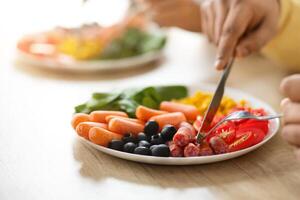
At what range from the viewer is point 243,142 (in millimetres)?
1113

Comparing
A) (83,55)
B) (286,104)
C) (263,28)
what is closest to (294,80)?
(286,104)

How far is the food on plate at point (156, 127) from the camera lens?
1084mm

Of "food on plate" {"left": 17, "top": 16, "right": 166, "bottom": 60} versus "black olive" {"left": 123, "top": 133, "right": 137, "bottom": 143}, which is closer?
"black olive" {"left": 123, "top": 133, "right": 137, "bottom": 143}

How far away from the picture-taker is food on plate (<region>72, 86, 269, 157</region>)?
3.56 feet

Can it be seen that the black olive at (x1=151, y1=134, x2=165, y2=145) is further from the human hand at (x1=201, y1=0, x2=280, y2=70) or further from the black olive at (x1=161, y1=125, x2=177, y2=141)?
the human hand at (x1=201, y1=0, x2=280, y2=70)

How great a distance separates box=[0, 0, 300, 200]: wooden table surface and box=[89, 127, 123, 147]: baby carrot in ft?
0.11

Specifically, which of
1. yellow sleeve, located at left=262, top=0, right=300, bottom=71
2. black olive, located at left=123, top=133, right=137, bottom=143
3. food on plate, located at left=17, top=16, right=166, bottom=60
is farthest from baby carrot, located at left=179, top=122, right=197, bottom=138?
food on plate, located at left=17, top=16, right=166, bottom=60

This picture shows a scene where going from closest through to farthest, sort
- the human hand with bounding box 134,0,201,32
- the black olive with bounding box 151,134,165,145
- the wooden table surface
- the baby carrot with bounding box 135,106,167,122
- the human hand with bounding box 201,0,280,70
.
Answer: the wooden table surface, the black olive with bounding box 151,134,165,145, the baby carrot with bounding box 135,106,167,122, the human hand with bounding box 201,0,280,70, the human hand with bounding box 134,0,201,32

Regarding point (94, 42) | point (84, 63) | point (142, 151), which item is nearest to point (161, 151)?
point (142, 151)

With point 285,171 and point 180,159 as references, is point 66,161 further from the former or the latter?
point 285,171

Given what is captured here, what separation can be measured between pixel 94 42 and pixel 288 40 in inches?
22.9

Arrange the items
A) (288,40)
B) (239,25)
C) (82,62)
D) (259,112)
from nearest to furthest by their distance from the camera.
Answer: (259,112), (239,25), (288,40), (82,62)

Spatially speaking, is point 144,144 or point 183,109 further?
point 183,109

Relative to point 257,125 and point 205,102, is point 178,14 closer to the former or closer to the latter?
point 205,102
